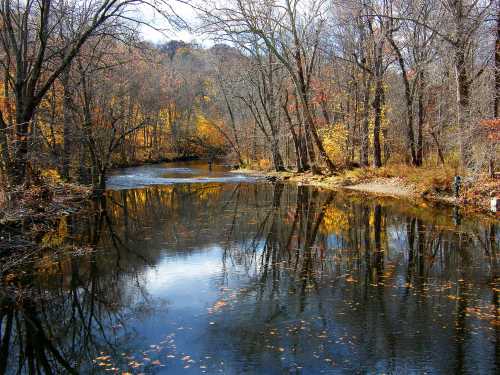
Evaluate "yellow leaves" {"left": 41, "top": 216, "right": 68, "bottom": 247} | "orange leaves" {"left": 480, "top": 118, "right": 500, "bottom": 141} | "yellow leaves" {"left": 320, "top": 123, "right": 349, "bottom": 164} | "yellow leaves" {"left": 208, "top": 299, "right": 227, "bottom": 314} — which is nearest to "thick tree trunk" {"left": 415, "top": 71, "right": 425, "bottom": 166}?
"yellow leaves" {"left": 320, "top": 123, "right": 349, "bottom": 164}

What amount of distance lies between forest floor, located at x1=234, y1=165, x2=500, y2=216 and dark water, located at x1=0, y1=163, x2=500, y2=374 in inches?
131

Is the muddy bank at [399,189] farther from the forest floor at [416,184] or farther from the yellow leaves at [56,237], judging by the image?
the yellow leaves at [56,237]

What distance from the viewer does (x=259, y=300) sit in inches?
355

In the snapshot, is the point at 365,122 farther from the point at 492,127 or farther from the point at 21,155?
the point at 21,155

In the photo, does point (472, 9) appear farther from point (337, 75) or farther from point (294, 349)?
point (294, 349)

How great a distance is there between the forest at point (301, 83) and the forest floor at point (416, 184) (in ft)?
1.01

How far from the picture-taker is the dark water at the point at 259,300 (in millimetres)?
6633

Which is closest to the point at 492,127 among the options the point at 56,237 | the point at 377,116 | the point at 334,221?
the point at 334,221

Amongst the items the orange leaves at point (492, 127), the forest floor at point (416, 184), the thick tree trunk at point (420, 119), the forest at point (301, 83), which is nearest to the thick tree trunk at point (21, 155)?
the forest at point (301, 83)

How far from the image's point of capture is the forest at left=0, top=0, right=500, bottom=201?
1655 cm

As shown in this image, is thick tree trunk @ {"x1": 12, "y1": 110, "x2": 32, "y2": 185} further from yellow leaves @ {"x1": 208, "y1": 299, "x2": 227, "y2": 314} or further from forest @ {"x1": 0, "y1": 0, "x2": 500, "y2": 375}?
yellow leaves @ {"x1": 208, "y1": 299, "x2": 227, "y2": 314}

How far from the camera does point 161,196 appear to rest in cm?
2650

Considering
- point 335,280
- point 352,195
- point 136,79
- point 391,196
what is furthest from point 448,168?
point 136,79

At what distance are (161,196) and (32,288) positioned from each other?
16.8 meters
